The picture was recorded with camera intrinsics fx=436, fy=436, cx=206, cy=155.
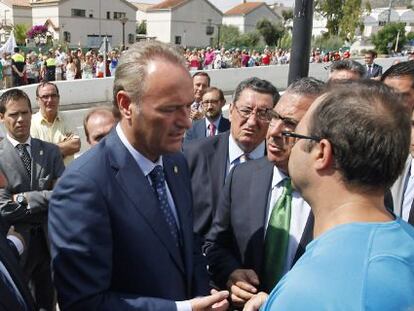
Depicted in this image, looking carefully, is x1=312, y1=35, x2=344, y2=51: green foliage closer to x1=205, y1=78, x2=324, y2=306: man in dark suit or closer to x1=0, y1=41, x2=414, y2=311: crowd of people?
x1=205, y1=78, x2=324, y2=306: man in dark suit

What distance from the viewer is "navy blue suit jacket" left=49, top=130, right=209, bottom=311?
1.78 meters

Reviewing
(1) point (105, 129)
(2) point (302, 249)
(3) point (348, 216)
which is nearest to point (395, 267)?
(3) point (348, 216)

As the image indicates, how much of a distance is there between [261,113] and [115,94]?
194 cm

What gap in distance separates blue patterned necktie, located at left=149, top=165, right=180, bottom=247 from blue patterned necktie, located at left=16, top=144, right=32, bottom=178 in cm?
195

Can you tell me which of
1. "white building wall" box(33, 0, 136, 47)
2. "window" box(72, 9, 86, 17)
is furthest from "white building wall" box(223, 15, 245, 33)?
"window" box(72, 9, 86, 17)

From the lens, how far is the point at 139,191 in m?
1.94

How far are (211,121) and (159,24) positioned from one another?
69.4 m

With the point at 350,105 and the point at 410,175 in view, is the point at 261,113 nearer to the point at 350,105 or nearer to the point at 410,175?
the point at 410,175

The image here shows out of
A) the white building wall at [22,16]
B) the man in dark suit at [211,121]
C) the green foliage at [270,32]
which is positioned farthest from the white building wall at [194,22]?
the man in dark suit at [211,121]

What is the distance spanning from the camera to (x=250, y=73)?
707 inches

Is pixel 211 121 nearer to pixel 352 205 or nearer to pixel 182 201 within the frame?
pixel 182 201

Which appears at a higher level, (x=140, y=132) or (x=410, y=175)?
(x=140, y=132)

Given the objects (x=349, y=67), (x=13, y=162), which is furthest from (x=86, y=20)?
(x=13, y=162)

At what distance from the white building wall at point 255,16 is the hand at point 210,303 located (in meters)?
81.4
